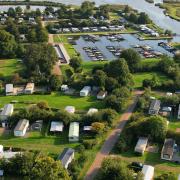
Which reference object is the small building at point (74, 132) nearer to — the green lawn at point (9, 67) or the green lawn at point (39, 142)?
the green lawn at point (39, 142)

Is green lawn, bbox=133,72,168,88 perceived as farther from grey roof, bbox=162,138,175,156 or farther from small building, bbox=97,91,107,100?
grey roof, bbox=162,138,175,156

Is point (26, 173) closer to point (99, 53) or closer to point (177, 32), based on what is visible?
point (99, 53)

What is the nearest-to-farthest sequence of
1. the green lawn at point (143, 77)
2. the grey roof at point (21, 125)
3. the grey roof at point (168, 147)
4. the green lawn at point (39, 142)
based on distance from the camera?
1. the grey roof at point (168, 147)
2. the green lawn at point (39, 142)
3. the grey roof at point (21, 125)
4. the green lawn at point (143, 77)

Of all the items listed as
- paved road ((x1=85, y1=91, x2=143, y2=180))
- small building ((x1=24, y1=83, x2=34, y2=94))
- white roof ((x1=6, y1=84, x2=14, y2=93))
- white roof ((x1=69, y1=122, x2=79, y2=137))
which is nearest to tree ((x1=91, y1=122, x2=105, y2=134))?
paved road ((x1=85, y1=91, x2=143, y2=180))

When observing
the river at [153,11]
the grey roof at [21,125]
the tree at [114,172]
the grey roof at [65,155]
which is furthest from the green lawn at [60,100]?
the river at [153,11]

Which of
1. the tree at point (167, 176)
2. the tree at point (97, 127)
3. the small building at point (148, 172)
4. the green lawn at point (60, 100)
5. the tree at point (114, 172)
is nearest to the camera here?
the tree at point (114, 172)

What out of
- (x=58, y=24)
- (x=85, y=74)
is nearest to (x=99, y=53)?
(x=85, y=74)
